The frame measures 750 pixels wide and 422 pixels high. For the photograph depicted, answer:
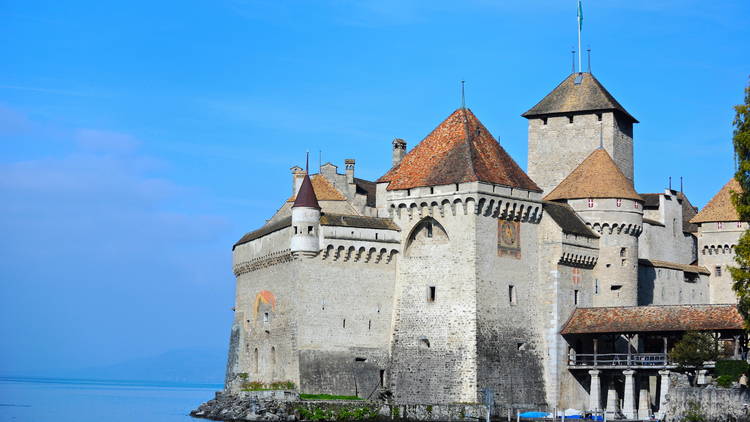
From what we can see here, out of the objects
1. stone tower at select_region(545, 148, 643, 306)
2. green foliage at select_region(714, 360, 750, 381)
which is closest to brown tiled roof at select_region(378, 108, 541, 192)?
stone tower at select_region(545, 148, 643, 306)

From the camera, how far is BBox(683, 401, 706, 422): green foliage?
4616 cm

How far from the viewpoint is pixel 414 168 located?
5612cm

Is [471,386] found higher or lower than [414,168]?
lower

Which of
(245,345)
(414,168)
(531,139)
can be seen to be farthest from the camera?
(531,139)

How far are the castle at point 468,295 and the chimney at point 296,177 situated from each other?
7.94 ft

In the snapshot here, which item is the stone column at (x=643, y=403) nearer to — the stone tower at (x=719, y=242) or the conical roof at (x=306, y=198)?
the stone tower at (x=719, y=242)

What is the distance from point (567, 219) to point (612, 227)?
8.54ft

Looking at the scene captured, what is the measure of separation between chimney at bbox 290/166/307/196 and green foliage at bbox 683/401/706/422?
23380 millimetres

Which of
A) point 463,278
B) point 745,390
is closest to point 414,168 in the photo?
point 463,278

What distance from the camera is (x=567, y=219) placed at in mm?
57594

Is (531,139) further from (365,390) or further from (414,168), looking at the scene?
(365,390)

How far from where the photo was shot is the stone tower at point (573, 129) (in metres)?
65.8

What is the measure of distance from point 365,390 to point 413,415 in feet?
9.56

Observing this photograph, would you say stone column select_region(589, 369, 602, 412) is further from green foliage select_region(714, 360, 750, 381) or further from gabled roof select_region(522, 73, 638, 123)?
gabled roof select_region(522, 73, 638, 123)
